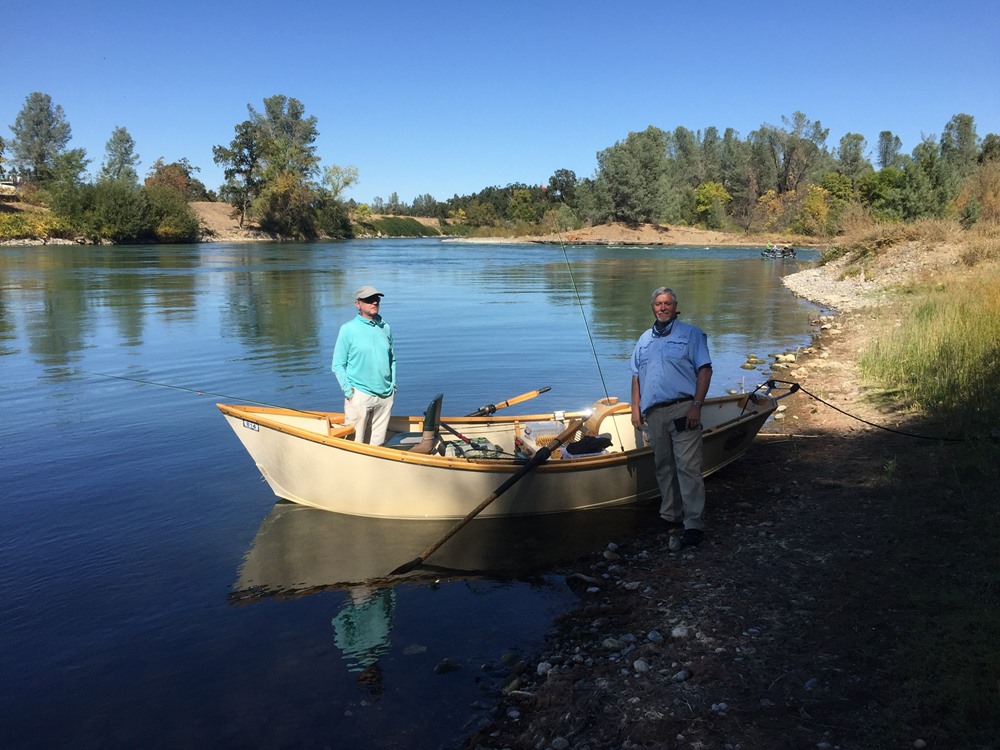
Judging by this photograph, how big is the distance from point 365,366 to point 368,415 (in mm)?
553

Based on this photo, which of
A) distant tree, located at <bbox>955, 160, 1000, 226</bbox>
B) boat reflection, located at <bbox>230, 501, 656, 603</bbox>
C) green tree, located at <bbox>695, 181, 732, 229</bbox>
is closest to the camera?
boat reflection, located at <bbox>230, 501, 656, 603</bbox>

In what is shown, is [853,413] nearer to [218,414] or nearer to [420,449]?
[420,449]

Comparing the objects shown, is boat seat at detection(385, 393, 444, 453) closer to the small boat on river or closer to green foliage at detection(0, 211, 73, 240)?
the small boat on river

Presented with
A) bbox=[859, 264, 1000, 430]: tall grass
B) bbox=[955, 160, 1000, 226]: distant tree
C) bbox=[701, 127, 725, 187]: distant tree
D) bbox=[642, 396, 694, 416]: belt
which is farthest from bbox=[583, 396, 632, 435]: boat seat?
bbox=[701, 127, 725, 187]: distant tree

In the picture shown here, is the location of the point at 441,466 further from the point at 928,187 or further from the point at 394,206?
the point at 394,206

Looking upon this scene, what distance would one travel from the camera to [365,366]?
7.48 meters

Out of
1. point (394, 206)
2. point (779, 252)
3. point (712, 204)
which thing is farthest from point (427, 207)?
point (779, 252)

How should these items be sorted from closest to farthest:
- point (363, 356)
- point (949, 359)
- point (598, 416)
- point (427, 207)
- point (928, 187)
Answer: point (363, 356) → point (598, 416) → point (949, 359) → point (928, 187) → point (427, 207)

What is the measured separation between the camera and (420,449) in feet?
25.2

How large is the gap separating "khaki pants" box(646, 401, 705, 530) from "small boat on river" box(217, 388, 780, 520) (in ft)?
1.47

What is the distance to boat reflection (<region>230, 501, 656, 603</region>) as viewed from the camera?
6426 mm

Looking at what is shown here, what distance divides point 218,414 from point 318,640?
737 cm

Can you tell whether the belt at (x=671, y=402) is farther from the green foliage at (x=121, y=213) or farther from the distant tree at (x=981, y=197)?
the green foliage at (x=121, y=213)

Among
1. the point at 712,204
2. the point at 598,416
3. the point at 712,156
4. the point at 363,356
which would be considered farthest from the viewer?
the point at 712,156
